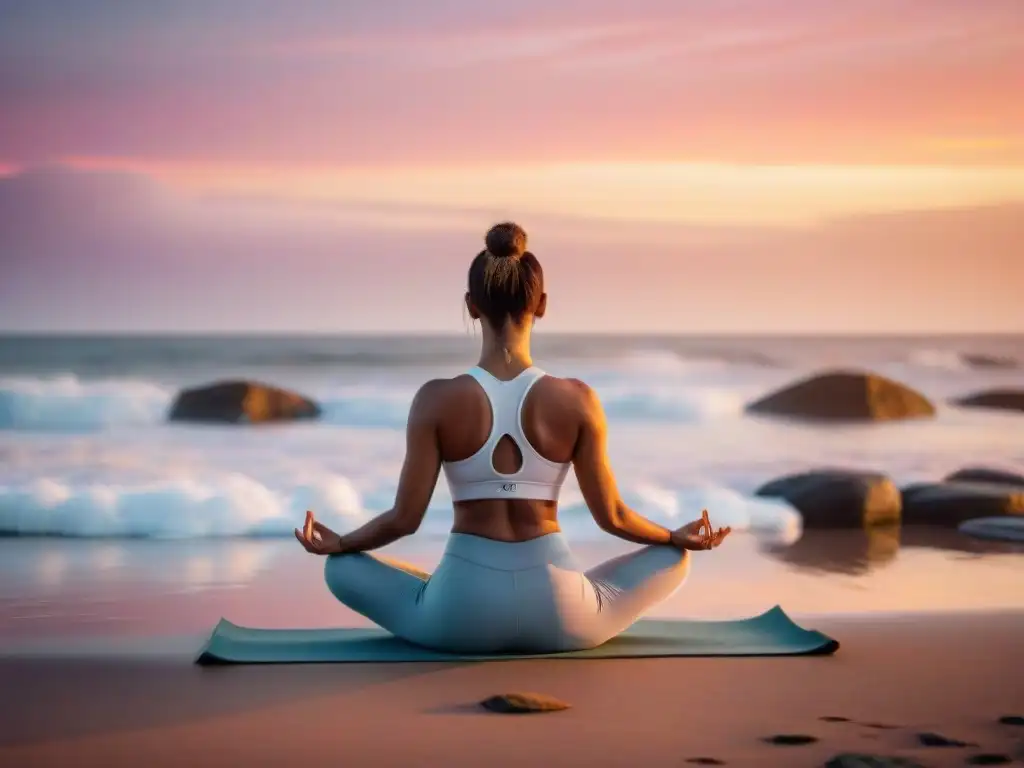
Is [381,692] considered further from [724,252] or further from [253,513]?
[724,252]

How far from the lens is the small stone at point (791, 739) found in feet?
8.48

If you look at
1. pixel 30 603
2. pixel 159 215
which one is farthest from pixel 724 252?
pixel 30 603

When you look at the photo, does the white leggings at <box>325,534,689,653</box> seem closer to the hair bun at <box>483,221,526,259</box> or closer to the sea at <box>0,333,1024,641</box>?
the hair bun at <box>483,221,526,259</box>

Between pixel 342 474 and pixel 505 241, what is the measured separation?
16.8ft

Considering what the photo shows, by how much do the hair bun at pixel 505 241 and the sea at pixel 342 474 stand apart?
1.37 metres

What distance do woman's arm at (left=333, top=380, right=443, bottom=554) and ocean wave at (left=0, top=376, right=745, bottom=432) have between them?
8.28 meters

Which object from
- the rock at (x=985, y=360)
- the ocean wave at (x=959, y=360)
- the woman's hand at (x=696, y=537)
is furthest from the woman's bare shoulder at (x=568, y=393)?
the rock at (x=985, y=360)

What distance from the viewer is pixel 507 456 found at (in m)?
3.18

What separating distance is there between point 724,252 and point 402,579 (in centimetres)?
1099

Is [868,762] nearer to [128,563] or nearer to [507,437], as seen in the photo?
[507,437]

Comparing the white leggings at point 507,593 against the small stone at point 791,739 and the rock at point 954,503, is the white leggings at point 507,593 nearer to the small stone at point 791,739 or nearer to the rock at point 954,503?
the small stone at point 791,739

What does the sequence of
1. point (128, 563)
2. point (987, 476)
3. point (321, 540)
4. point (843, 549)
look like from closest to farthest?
point (321, 540) → point (128, 563) → point (843, 549) → point (987, 476)

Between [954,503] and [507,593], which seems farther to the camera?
[954,503]

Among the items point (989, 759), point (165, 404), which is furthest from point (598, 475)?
point (165, 404)
